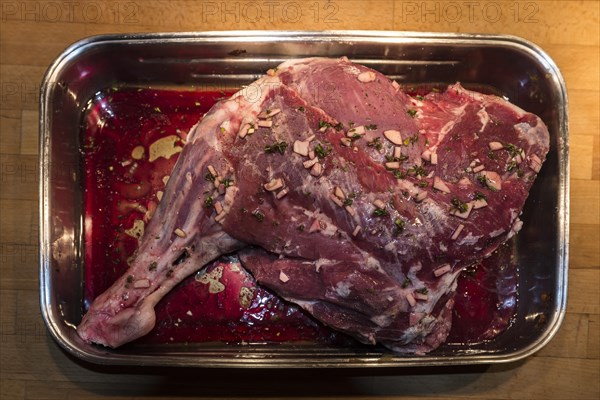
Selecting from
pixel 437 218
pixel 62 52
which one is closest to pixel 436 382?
pixel 437 218

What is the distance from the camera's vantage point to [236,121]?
10.3 ft

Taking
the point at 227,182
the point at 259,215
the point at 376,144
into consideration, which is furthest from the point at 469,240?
the point at 227,182

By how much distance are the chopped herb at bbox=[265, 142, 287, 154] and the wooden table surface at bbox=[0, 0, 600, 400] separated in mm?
1089

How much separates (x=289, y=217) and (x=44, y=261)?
1548mm

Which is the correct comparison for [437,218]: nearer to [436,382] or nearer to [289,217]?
[289,217]

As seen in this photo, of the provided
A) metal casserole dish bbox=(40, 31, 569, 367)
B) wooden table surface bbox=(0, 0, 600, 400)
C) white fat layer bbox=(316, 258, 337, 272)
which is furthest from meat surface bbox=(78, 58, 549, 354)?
wooden table surface bbox=(0, 0, 600, 400)

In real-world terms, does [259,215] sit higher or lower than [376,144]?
lower

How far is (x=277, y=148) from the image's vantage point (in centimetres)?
297

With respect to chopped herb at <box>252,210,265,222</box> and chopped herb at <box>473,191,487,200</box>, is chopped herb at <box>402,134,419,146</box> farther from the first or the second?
chopped herb at <box>252,210,265,222</box>

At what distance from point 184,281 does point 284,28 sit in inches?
73.0

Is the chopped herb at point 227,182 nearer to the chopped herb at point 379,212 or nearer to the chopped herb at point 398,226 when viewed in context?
the chopped herb at point 379,212

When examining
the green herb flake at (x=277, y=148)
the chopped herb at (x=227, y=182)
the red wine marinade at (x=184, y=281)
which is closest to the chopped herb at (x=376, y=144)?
the green herb flake at (x=277, y=148)

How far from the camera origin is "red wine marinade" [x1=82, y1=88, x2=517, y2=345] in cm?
355

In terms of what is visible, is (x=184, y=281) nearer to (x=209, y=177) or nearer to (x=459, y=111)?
(x=209, y=177)
